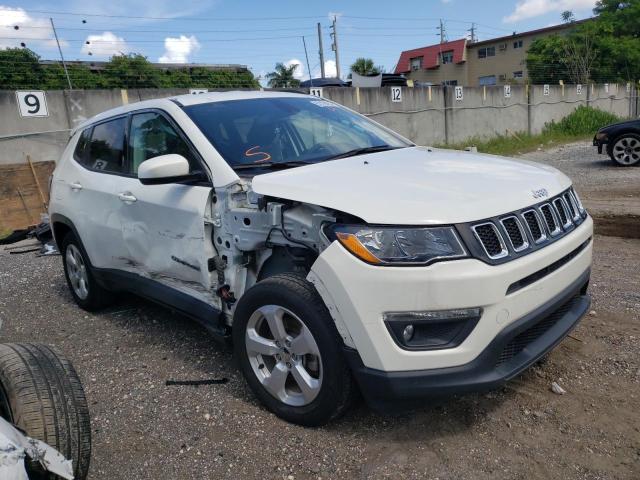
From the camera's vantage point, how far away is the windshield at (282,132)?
3314mm

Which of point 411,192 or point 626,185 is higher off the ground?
point 411,192

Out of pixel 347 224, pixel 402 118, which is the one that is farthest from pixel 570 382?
pixel 402 118

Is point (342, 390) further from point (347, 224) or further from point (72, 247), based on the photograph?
point (72, 247)

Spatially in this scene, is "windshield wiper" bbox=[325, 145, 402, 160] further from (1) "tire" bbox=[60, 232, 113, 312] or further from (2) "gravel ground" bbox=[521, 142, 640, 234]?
(2) "gravel ground" bbox=[521, 142, 640, 234]

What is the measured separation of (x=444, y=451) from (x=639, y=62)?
3989 centimetres

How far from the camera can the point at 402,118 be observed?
1758cm

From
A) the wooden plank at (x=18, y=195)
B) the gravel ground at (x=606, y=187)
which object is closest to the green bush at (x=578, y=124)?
the gravel ground at (x=606, y=187)

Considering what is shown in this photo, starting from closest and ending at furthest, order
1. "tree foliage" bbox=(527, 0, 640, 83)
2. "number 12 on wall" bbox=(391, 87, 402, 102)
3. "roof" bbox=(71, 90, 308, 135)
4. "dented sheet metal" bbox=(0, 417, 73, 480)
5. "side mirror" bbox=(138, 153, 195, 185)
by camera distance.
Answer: "dented sheet metal" bbox=(0, 417, 73, 480) → "side mirror" bbox=(138, 153, 195, 185) → "roof" bbox=(71, 90, 308, 135) → "number 12 on wall" bbox=(391, 87, 402, 102) → "tree foliage" bbox=(527, 0, 640, 83)

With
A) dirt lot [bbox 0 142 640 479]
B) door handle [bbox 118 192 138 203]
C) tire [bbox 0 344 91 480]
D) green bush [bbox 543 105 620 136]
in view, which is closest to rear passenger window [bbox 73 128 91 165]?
door handle [bbox 118 192 138 203]

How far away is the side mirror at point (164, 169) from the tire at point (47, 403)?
45.5 inches

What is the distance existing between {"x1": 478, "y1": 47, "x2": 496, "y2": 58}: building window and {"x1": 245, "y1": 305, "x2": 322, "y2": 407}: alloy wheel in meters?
63.7

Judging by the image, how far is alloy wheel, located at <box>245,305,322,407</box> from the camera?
2.67m

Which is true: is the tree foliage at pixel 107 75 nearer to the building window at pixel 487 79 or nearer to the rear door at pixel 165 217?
the rear door at pixel 165 217

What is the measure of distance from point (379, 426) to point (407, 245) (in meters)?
1.07
